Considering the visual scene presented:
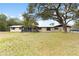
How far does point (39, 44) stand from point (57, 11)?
1.55 feet

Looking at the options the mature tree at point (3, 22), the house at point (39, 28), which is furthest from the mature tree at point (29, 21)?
the mature tree at point (3, 22)

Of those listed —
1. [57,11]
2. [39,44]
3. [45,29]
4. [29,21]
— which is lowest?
[39,44]

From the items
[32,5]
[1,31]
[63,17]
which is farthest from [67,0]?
[1,31]

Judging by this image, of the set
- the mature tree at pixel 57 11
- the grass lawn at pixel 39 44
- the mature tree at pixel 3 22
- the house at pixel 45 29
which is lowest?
the grass lawn at pixel 39 44

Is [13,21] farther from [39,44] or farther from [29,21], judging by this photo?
[39,44]

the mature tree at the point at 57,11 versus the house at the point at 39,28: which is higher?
the mature tree at the point at 57,11

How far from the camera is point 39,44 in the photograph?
111 inches

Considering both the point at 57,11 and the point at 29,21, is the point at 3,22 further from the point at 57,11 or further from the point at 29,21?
the point at 57,11

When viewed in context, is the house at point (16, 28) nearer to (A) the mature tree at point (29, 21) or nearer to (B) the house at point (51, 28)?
(A) the mature tree at point (29, 21)

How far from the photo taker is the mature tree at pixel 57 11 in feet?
9.32

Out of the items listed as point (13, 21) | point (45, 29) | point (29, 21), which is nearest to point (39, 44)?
point (45, 29)

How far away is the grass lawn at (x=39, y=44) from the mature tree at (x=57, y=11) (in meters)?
0.15

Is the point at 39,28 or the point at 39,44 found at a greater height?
the point at 39,28

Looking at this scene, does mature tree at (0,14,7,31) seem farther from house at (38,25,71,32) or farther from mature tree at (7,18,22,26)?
house at (38,25,71,32)
